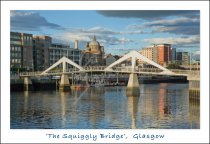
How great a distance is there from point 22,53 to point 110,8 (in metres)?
10.5

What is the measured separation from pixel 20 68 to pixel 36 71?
1728mm

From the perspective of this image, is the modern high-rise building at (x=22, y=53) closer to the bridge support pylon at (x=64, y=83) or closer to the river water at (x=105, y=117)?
the bridge support pylon at (x=64, y=83)

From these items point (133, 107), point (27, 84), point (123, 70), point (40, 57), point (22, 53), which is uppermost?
point (22, 53)

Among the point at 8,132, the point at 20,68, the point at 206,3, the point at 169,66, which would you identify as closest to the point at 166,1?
the point at 206,3

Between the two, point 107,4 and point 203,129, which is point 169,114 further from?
point 107,4

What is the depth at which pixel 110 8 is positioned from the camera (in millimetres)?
6594

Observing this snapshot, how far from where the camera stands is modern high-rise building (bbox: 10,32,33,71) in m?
15.3

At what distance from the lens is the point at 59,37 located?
9.80 metres

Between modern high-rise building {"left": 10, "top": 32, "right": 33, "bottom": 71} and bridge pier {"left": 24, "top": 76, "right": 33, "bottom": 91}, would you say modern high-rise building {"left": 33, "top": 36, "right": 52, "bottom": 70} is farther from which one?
bridge pier {"left": 24, "top": 76, "right": 33, "bottom": 91}

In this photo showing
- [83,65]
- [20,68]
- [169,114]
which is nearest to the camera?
[169,114]

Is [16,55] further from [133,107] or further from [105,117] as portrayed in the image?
[105,117]

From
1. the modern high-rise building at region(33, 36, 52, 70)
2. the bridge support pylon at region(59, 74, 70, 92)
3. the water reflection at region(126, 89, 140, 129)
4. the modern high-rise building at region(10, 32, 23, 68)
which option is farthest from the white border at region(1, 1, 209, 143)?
the bridge support pylon at region(59, 74, 70, 92)

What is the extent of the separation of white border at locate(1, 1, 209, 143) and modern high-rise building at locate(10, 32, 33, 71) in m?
7.09

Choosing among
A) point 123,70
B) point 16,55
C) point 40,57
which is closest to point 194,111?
point 123,70
